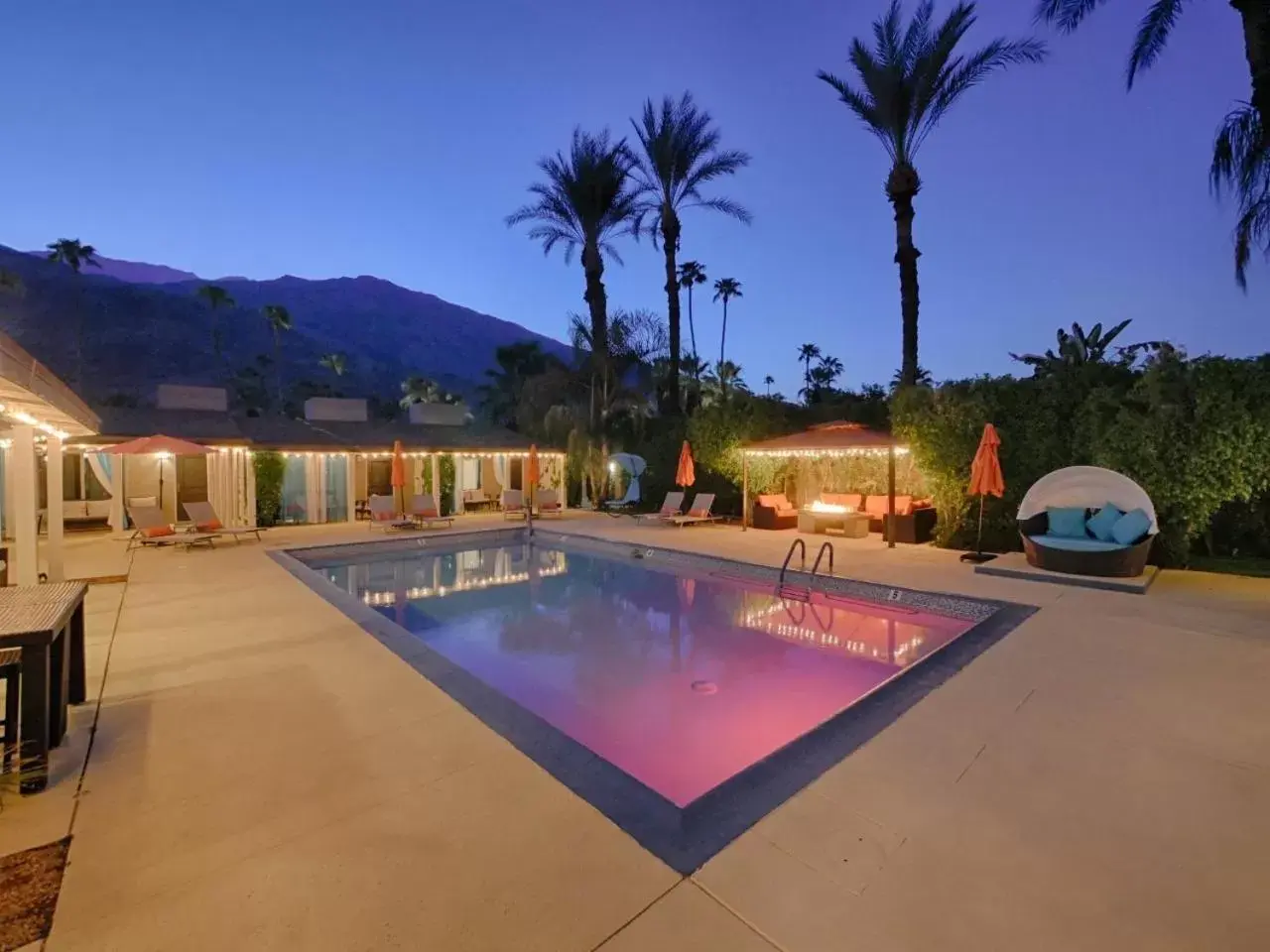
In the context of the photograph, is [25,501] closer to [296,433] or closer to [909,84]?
[296,433]

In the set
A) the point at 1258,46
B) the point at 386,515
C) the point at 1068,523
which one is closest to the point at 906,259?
the point at 1258,46

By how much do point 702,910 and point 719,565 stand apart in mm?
8615

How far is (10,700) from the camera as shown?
338 cm

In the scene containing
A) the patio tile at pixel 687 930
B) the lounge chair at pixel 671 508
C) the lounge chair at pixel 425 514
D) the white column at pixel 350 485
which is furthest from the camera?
the white column at pixel 350 485

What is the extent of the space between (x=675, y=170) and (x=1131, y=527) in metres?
17.9

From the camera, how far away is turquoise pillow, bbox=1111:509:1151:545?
27.7 feet

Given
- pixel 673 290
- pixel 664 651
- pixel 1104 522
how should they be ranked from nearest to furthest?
pixel 664 651
pixel 1104 522
pixel 673 290

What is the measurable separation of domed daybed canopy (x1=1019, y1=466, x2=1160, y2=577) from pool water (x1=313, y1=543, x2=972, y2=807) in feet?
8.66

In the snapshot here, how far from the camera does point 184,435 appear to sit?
15656mm

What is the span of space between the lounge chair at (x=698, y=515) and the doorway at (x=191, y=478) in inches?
542

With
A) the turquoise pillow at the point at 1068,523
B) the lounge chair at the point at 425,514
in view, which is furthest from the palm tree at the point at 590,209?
the turquoise pillow at the point at 1068,523

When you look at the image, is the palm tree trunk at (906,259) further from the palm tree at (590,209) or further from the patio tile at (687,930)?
the patio tile at (687,930)

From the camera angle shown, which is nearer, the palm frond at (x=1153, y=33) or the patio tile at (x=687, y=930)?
the patio tile at (x=687, y=930)

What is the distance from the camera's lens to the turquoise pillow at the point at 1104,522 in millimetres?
8984
